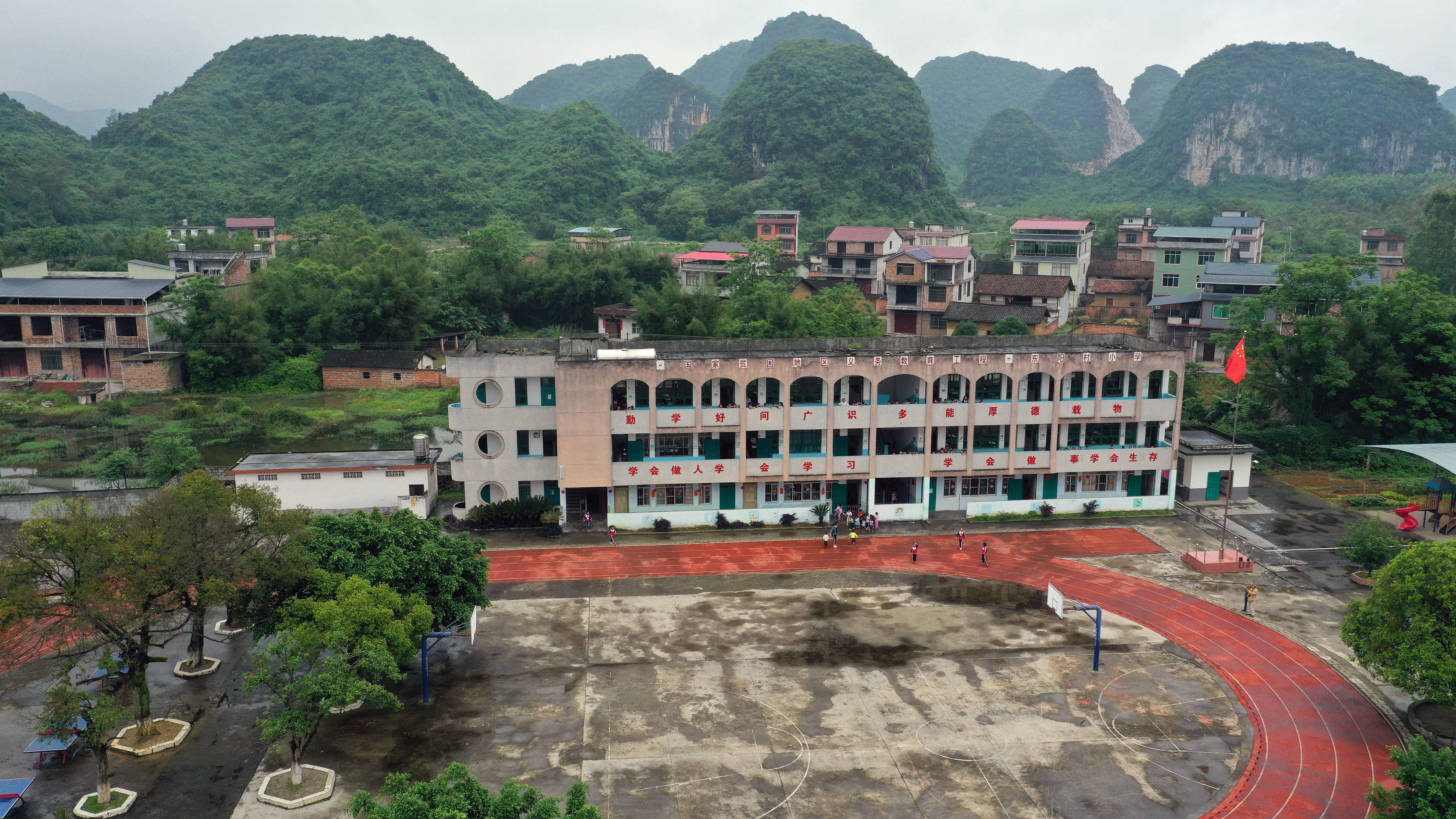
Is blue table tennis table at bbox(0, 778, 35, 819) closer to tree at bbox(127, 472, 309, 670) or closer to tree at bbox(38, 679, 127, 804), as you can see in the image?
tree at bbox(38, 679, 127, 804)

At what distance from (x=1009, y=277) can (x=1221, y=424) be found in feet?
109

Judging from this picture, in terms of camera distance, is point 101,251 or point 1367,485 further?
point 101,251

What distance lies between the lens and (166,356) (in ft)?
246

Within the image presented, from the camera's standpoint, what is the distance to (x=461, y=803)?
17719mm

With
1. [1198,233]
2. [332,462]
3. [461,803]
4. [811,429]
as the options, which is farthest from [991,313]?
[461,803]

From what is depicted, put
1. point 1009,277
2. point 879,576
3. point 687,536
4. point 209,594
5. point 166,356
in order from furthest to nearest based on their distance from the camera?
point 1009,277
point 166,356
point 687,536
point 879,576
point 209,594

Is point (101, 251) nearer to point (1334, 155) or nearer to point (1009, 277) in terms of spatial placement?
point (1009, 277)

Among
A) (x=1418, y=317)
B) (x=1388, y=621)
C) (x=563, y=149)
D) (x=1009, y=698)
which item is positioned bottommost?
(x=1009, y=698)

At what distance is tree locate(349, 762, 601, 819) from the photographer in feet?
56.9

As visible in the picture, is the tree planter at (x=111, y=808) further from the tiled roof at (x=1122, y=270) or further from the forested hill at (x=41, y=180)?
the forested hill at (x=41, y=180)

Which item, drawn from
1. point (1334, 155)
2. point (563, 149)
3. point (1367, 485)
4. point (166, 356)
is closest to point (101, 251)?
point (166, 356)

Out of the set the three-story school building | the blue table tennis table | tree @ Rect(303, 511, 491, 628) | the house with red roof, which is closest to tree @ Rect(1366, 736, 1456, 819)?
tree @ Rect(303, 511, 491, 628)

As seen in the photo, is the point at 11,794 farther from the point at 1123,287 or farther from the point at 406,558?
the point at 1123,287

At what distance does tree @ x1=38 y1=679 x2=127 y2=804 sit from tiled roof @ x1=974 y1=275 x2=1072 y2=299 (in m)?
76.6
